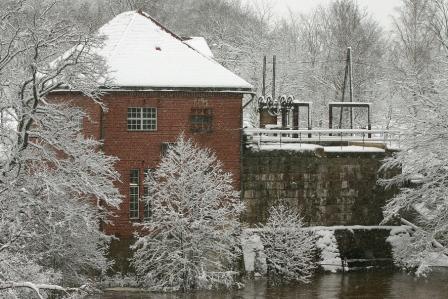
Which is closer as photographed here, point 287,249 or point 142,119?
point 287,249

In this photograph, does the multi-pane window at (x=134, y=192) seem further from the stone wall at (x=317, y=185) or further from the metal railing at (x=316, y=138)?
the metal railing at (x=316, y=138)

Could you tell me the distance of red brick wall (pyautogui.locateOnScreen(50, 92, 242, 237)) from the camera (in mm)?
30234

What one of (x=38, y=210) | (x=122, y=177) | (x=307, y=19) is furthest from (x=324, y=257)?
(x=307, y=19)

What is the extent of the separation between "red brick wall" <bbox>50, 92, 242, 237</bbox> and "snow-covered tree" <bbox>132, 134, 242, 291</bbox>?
226 cm

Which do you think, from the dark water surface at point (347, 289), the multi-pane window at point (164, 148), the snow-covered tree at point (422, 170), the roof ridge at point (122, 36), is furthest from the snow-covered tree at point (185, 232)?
the snow-covered tree at point (422, 170)

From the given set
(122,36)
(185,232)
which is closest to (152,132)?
(122,36)

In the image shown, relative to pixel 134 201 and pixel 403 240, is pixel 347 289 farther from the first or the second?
pixel 134 201

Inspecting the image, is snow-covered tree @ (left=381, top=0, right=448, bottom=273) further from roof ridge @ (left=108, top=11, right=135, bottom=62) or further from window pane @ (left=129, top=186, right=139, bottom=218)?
roof ridge @ (left=108, top=11, right=135, bottom=62)

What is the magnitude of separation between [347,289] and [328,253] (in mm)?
3470

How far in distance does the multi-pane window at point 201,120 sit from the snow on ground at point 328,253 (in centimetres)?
678

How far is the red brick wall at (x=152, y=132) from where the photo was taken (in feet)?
99.2

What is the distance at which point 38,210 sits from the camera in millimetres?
22156

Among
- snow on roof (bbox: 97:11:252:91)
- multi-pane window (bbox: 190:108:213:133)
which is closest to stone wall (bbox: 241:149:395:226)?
multi-pane window (bbox: 190:108:213:133)

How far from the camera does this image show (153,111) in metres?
30.7
